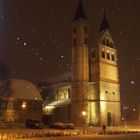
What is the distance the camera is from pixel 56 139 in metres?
30.2

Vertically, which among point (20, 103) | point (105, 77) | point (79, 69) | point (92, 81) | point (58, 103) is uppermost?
point (79, 69)

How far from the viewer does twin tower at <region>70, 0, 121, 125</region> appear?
215 feet

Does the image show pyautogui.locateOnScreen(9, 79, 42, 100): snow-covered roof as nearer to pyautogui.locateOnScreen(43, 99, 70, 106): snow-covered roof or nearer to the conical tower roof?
pyautogui.locateOnScreen(43, 99, 70, 106): snow-covered roof

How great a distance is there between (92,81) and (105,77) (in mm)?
3121

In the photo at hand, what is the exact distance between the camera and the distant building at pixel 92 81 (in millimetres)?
65500

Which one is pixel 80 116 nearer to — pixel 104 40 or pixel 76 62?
pixel 76 62

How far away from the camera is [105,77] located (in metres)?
67.9

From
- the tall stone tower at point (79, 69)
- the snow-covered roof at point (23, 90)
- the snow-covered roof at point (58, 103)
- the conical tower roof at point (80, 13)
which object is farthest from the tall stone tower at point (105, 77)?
the snow-covered roof at point (23, 90)

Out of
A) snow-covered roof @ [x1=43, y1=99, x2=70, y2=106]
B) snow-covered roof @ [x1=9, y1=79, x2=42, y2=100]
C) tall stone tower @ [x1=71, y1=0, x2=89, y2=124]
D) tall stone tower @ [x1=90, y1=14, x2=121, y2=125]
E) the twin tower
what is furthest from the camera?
snow-covered roof @ [x1=43, y1=99, x2=70, y2=106]

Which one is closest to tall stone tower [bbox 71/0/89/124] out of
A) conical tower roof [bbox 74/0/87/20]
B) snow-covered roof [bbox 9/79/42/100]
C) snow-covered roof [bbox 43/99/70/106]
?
conical tower roof [bbox 74/0/87/20]

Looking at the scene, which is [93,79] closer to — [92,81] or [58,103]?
[92,81]

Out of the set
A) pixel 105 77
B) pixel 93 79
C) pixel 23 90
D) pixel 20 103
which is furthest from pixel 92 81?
pixel 20 103

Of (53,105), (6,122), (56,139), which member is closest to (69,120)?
(53,105)

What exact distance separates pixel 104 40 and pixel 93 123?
19.8 metres
